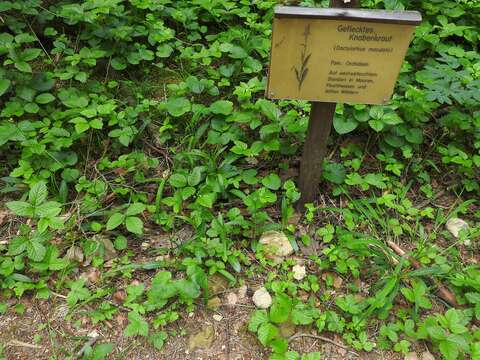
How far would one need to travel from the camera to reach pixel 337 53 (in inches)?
71.6

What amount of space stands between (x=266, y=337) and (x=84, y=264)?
1.13 metres

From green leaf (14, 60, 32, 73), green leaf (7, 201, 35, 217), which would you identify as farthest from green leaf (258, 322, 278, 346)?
green leaf (14, 60, 32, 73)

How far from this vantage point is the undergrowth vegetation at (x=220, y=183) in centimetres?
208

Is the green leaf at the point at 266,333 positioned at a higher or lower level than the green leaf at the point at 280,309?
lower

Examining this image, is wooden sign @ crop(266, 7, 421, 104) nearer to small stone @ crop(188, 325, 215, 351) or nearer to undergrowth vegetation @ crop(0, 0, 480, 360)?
undergrowth vegetation @ crop(0, 0, 480, 360)

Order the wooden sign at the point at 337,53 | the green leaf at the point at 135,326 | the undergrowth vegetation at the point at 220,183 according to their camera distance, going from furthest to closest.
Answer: the undergrowth vegetation at the point at 220,183 → the green leaf at the point at 135,326 → the wooden sign at the point at 337,53

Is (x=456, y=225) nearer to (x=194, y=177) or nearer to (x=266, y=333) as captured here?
→ (x=266, y=333)

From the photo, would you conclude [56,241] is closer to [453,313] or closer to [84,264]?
[84,264]

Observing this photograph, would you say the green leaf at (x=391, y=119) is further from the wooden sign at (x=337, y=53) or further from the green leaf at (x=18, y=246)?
the green leaf at (x=18, y=246)

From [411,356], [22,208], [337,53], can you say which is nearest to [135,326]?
[22,208]

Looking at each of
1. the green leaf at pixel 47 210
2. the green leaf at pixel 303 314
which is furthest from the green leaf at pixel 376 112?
the green leaf at pixel 47 210

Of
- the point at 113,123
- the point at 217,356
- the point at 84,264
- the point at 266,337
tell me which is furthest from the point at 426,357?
the point at 113,123

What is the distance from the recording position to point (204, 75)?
3.19 meters

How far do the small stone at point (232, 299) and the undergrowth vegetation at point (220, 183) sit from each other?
89 millimetres
